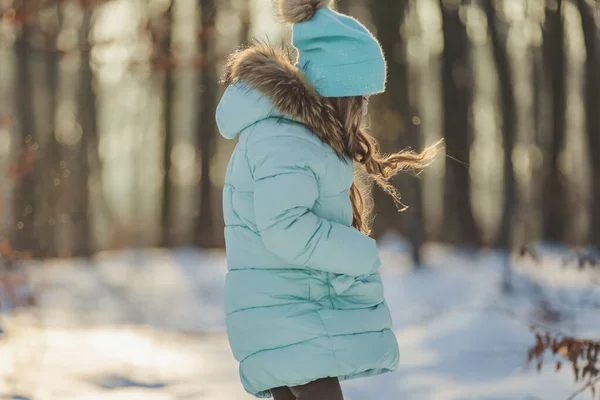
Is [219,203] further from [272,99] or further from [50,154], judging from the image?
[272,99]

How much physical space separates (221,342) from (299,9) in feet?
20.0

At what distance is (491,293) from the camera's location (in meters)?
12.3

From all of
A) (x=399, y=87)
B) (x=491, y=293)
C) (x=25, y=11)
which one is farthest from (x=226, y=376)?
(x=399, y=87)

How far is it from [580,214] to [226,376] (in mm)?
17149

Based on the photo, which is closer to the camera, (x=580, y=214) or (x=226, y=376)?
(x=226, y=376)

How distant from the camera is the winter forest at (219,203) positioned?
6.03 metres

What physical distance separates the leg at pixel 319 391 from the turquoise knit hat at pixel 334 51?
97 cm

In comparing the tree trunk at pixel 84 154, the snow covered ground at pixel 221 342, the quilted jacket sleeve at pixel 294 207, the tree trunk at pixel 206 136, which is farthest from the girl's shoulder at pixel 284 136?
the tree trunk at pixel 206 136

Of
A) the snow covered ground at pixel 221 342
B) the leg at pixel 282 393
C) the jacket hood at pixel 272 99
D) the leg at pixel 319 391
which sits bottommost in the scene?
the snow covered ground at pixel 221 342

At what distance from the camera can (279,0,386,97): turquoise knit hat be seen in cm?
290

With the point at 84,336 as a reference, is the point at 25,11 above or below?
above

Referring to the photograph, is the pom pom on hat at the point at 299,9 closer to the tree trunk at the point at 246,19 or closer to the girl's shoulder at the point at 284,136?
the girl's shoulder at the point at 284,136

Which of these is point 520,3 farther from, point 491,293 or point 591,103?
point 491,293

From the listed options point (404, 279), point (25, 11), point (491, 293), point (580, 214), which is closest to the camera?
point (25, 11)
